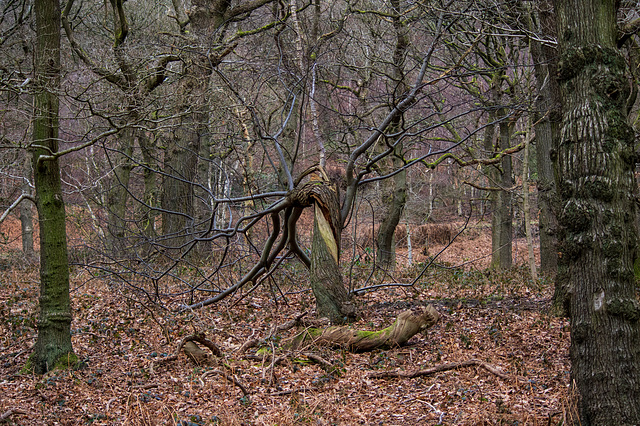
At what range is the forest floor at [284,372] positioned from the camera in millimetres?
4430

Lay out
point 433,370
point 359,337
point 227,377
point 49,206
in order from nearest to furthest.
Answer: point 227,377 → point 433,370 → point 49,206 → point 359,337

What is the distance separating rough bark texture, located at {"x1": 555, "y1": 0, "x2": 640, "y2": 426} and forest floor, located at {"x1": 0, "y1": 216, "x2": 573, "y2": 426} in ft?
1.18

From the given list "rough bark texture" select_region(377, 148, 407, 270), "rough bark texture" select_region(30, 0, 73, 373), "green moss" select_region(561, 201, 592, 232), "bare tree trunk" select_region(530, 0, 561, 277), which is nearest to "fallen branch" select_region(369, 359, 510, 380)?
"bare tree trunk" select_region(530, 0, 561, 277)

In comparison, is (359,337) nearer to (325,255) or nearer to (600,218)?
(325,255)

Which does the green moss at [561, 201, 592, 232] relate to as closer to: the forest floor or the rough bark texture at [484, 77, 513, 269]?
the forest floor

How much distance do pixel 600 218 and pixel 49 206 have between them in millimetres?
5407

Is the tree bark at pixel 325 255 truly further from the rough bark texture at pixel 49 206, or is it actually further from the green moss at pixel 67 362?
the green moss at pixel 67 362

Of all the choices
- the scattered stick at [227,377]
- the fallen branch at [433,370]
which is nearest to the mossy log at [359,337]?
the fallen branch at [433,370]

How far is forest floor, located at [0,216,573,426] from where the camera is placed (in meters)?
4.43

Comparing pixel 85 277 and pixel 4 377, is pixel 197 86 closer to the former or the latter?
pixel 85 277

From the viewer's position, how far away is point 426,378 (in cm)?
527

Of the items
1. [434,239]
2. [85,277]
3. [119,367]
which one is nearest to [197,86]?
[85,277]

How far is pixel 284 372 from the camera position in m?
5.52

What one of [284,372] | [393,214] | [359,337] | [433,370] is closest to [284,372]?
[284,372]
